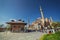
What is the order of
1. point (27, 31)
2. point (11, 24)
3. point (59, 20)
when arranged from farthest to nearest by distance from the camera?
point (11, 24)
point (27, 31)
point (59, 20)

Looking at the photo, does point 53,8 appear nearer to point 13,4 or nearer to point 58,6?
point 58,6

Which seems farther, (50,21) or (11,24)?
(11,24)

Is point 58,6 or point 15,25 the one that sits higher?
point 58,6

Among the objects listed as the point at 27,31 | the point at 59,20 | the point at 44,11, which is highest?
the point at 44,11

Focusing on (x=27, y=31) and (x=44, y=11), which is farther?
(x=27, y=31)

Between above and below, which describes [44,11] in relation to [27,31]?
above

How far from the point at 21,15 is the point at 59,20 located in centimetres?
139

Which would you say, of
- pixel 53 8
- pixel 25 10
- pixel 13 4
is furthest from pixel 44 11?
pixel 13 4

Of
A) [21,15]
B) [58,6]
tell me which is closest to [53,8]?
[58,6]

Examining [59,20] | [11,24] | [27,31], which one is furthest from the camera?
[11,24]

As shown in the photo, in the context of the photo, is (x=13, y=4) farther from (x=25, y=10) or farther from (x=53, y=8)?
(x=53, y=8)

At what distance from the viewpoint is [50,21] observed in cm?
534

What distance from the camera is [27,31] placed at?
589 centimetres

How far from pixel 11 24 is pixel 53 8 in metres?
2.22
